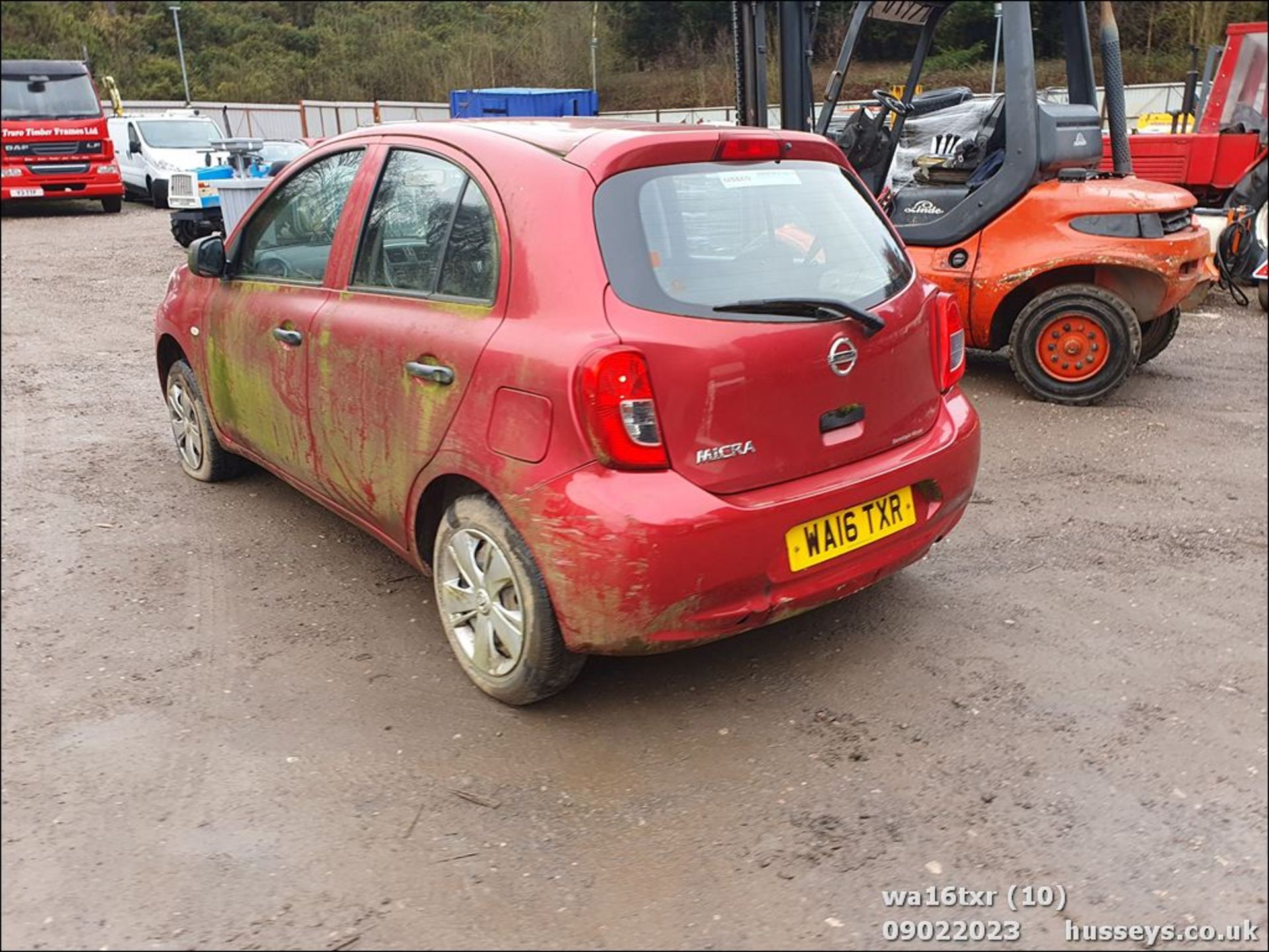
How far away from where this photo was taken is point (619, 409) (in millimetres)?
2691

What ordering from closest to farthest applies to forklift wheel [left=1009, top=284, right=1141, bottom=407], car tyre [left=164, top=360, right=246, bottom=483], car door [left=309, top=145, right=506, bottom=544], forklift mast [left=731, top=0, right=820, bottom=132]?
car door [left=309, top=145, right=506, bottom=544] < car tyre [left=164, top=360, right=246, bottom=483] < forklift wheel [left=1009, top=284, right=1141, bottom=407] < forklift mast [left=731, top=0, right=820, bottom=132]

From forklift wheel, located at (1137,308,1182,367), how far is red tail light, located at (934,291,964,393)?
3.83 metres

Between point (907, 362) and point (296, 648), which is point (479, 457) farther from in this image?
point (907, 362)

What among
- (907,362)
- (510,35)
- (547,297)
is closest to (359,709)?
A: (547,297)

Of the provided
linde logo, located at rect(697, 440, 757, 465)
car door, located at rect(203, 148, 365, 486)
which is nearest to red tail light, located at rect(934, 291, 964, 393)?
linde logo, located at rect(697, 440, 757, 465)

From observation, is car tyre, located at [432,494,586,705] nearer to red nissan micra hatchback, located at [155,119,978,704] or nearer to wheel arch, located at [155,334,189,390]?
red nissan micra hatchback, located at [155,119,978,704]

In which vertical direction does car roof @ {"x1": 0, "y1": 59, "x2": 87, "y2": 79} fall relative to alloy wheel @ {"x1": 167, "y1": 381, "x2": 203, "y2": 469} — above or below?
above

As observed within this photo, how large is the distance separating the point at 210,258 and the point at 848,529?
2930 millimetres

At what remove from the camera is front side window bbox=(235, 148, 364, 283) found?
12.4 feet

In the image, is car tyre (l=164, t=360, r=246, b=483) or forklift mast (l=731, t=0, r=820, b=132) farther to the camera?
forklift mast (l=731, t=0, r=820, b=132)

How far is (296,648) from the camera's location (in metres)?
3.54

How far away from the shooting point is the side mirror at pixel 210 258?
429cm

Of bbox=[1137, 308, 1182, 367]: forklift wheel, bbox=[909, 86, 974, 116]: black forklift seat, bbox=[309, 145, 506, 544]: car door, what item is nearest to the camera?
bbox=[309, 145, 506, 544]: car door

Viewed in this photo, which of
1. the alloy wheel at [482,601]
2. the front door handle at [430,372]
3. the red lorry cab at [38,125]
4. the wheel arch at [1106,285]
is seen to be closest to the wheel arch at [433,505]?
the alloy wheel at [482,601]
